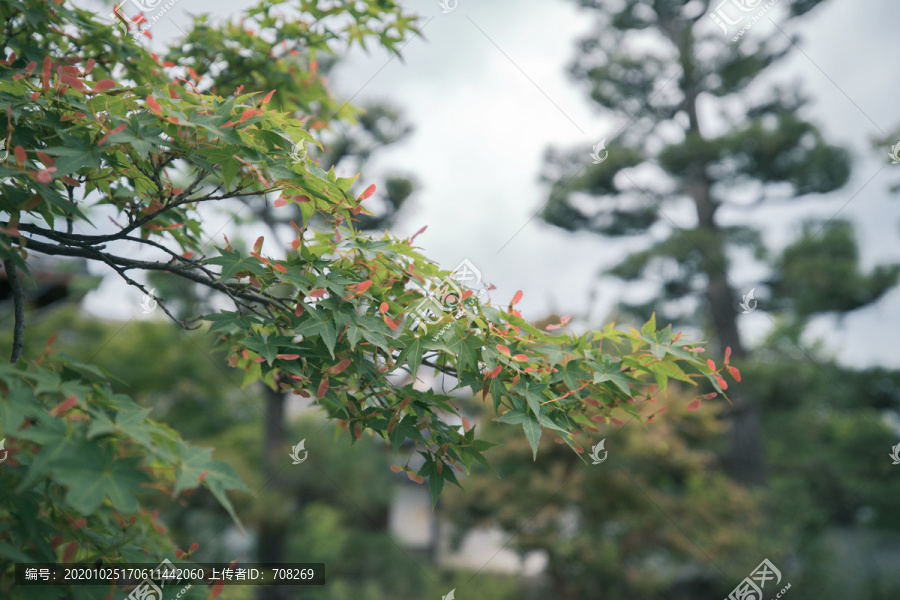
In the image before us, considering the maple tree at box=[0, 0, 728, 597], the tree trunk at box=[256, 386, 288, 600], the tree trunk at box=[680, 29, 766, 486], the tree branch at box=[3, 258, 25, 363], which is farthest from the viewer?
the tree trunk at box=[680, 29, 766, 486]

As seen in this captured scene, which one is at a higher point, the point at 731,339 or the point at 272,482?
the point at 731,339

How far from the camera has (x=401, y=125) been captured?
6.37 metres

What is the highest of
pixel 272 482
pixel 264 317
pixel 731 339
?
pixel 731 339

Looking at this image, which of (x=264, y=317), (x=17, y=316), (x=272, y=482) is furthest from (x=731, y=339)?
(x=17, y=316)

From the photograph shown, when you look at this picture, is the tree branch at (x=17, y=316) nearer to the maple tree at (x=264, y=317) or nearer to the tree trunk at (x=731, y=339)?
the maple tree at (x=264, y=317)

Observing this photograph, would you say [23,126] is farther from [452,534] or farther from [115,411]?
[452,534]

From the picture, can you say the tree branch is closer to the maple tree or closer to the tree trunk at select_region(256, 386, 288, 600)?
the maple tree

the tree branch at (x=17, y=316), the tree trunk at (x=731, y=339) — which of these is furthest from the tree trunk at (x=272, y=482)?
the tree trunk at (x=731, y=339)

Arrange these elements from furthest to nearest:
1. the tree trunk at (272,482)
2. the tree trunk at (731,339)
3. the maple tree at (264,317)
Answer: the tree trunk at (731,339), the tree trunk at (272,482), the maple tree at (264,317)

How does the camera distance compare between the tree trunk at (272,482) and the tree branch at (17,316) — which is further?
the tree trunk at (272,482)

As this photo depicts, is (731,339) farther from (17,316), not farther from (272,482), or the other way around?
(17,316)

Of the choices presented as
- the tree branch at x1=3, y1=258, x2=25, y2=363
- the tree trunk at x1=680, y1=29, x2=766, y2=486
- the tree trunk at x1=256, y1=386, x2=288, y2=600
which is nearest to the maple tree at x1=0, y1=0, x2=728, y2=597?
the tree branch at x1=3, y1=258, x2=25, y2=363

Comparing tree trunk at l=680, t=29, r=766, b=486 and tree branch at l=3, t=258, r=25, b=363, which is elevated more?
tree trunk at l=680, t=29, r=766, b=486

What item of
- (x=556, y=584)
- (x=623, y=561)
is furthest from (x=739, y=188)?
(x=556, y=584)
